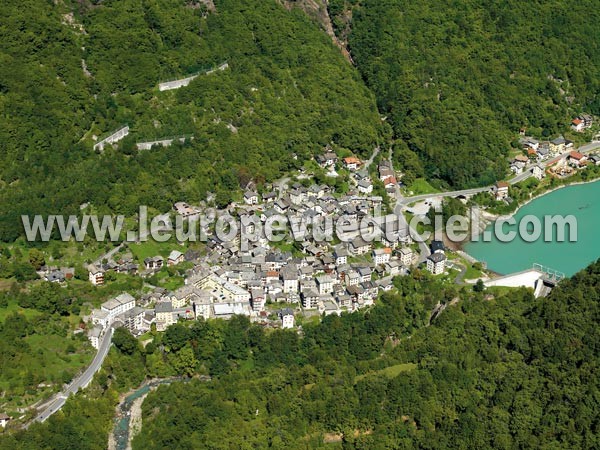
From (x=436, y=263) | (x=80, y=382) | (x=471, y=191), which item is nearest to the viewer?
(x=80, y=382)

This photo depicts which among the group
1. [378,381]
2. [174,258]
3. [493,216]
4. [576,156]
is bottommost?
[378,381]

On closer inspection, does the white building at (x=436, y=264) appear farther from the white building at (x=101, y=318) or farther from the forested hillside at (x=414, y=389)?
the white building at (x=101, y=318)

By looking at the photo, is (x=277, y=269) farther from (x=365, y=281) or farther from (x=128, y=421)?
(x=128, y=421)

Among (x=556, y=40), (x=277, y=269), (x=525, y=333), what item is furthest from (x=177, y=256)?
(x=556, y=40)

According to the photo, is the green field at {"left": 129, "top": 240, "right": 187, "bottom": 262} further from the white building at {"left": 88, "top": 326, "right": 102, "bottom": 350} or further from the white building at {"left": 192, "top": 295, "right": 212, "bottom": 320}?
the white building at {"left": 88, "top": 326, "right": 102, "bottom": 350}

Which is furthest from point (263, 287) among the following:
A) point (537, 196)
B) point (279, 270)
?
point (537, 196)

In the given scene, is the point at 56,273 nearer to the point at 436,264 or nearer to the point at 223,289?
the point at 223,289
